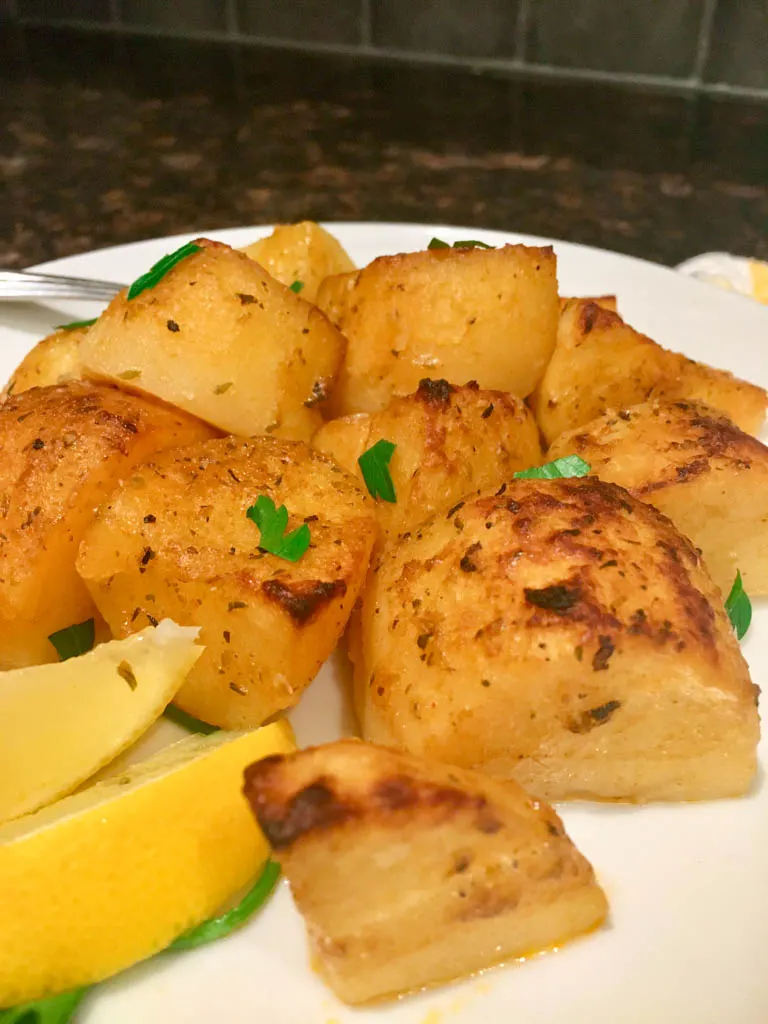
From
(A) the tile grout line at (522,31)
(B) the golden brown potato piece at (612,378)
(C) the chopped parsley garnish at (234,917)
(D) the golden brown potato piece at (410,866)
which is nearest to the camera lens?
(D) the golden brown potato piece at (410,866)

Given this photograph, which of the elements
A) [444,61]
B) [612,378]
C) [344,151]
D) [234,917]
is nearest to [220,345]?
[612,378]

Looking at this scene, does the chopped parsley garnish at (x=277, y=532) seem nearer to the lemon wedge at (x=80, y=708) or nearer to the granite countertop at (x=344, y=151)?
the lemon wedge at (x=80, y=708)

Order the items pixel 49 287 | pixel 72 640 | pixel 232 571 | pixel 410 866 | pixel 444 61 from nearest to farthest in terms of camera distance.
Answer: pixel 410 866 → pixel 232 571 → pixel 72 640 → pixel 49 287 → pixel 444 61

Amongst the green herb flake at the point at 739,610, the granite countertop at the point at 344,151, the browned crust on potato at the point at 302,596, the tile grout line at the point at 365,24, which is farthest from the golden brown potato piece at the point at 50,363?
the tile grout line at the point at 365,24

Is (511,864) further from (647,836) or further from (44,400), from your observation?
(44,400)

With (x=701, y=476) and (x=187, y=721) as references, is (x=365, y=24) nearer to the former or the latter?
(x=701, y=476)

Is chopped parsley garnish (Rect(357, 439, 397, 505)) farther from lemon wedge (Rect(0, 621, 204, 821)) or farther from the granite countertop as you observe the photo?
the granite countertop

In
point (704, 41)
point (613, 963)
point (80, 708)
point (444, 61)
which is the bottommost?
point (613, 963)
